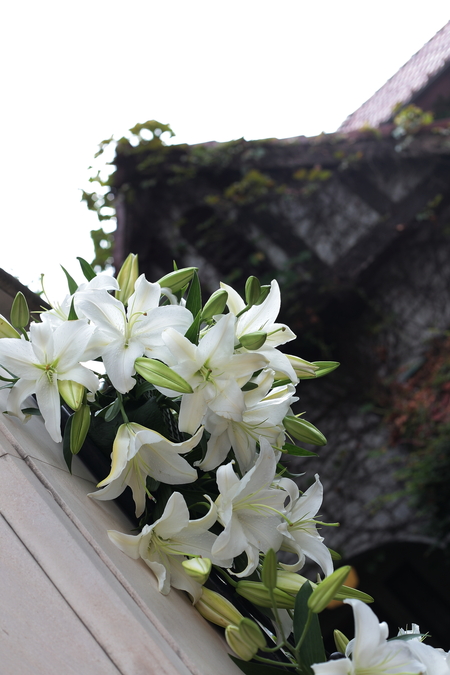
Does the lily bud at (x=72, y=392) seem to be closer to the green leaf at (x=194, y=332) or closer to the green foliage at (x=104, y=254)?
the green leaf at (x=194, y=332)

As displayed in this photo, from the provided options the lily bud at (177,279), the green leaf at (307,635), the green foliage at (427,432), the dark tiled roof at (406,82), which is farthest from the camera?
the dark tiled roof at (406,82)

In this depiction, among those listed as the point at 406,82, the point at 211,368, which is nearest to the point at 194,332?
the point at 211,368

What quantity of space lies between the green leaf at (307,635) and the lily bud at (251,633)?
0.06 metres

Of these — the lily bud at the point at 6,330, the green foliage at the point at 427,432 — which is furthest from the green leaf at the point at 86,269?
the green foliage at the point at 427,432

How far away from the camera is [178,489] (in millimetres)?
713

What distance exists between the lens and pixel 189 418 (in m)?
0.62

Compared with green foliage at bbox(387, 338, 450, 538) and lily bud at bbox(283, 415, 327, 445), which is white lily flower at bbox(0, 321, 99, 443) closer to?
lily bud at bbox(283, 415, 327, 445)

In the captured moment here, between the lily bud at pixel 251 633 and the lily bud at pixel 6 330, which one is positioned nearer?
the lily bud at pixel 251 633

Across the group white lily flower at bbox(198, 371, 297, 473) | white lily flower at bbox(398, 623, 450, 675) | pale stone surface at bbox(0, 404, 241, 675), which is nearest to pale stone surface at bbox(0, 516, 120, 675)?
pale stone surface at bbox(0, 404, 241, 675)

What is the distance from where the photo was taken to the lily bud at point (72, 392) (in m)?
0.62

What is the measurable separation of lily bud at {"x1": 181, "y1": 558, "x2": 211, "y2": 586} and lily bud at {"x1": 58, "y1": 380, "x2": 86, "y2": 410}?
20 centimetres

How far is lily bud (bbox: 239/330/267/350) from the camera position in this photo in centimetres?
63

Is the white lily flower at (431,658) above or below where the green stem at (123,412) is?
below

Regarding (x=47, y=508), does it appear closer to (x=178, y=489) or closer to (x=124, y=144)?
(x=178, y=489)
